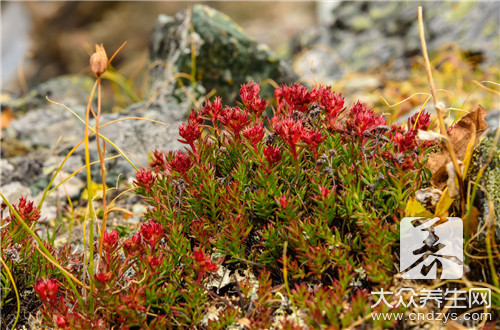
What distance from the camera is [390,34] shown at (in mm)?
8227

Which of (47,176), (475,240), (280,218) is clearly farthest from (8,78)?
(475,240)

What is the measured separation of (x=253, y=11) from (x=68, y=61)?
22.7 ft

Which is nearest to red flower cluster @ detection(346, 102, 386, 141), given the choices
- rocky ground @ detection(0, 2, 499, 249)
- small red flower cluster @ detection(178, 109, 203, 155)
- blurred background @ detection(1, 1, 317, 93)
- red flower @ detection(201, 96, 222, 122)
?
red flower @ detection(201, 96, 222, 122)

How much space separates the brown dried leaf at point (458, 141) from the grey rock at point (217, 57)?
2616 millimetres

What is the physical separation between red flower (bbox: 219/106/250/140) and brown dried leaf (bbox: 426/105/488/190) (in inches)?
39.0

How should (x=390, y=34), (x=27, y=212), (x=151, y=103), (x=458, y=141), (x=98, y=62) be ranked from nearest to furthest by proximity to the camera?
(x=98, y=62)
(x=458, y=141)
(x=27, y=212)
(x=151, y=103)
(x=390, y=34)

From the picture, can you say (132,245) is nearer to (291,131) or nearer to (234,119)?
(234,119)

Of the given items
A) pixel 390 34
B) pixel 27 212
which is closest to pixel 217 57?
pixel 27 212

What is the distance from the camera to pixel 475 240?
1.94m

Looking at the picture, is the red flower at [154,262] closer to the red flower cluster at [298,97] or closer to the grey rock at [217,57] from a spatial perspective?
the red flower cluster at [298,97]

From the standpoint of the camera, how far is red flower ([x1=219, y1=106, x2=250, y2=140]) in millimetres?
2203

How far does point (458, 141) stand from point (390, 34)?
681 cm

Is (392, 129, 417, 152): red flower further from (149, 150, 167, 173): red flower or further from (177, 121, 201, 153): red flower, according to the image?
(149, 150, 167, 173): red flower

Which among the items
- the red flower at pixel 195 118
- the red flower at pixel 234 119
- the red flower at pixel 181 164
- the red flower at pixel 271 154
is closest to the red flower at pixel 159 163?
the red flower at pixel 181 164
